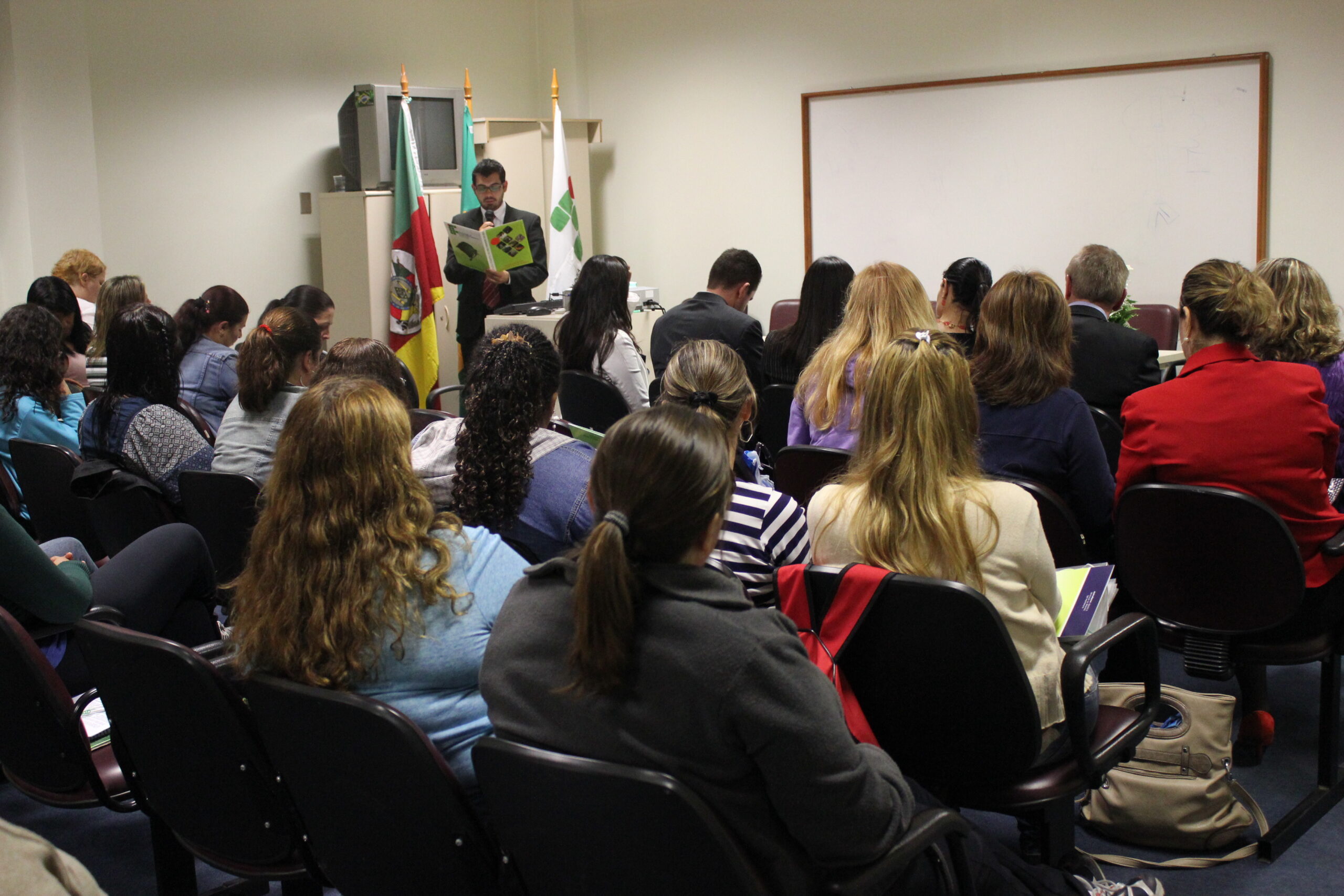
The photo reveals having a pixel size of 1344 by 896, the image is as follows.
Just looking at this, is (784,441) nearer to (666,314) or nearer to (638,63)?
(666,314)

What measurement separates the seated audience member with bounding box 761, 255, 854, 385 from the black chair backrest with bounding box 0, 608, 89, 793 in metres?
2.44

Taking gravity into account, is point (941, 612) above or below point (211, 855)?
above

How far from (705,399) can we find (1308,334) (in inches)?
75.5

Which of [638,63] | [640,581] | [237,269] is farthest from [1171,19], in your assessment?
[640,581]

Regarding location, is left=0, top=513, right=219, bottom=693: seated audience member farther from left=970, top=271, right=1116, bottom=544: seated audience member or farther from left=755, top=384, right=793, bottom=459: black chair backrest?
left=970, top=271, right=1116, bottom=544: seated audience member

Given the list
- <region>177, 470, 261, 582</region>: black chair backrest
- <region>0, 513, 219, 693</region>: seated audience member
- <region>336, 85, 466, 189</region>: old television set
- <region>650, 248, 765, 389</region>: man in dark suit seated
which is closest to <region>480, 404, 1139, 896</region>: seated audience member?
<region>0, 513, 219, 693</region>: seated audience member

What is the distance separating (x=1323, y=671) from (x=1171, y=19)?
448 cm

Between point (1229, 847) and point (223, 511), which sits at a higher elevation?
point (223, 511)

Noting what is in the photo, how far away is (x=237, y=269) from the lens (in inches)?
264

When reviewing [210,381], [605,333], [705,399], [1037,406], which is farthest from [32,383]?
[1037,406]

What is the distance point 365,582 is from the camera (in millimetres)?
1571

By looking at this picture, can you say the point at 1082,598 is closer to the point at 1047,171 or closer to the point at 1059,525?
the point at 1059,525

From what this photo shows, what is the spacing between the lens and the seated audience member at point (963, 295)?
3.64 metres

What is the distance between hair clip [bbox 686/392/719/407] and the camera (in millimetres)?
2229
